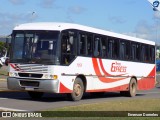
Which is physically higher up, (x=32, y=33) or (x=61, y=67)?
(x=32, y=33)

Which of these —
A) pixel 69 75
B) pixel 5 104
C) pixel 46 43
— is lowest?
pixel 5 104

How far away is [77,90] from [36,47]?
253 cm

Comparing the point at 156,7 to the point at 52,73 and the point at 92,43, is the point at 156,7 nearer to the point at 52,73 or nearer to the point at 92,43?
the point at 52,73

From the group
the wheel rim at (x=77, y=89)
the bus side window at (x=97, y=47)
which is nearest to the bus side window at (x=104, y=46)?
the bus side window at (x=97, y=47)

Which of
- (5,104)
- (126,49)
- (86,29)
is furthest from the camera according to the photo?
(126,49)

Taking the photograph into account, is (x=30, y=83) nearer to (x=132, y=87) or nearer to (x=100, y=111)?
(x=100, y=111)

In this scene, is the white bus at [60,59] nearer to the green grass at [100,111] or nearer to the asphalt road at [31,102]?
the asphalt road at [31,102]

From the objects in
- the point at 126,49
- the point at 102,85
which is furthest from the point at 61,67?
the point at 126,49

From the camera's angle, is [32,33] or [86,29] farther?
[86,29]

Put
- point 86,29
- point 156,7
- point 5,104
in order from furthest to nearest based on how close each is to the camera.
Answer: point 86,29
point 5,104
point 156,7

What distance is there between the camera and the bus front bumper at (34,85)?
1698cm

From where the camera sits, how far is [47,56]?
17.2 meters

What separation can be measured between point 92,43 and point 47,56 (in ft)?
10.1
